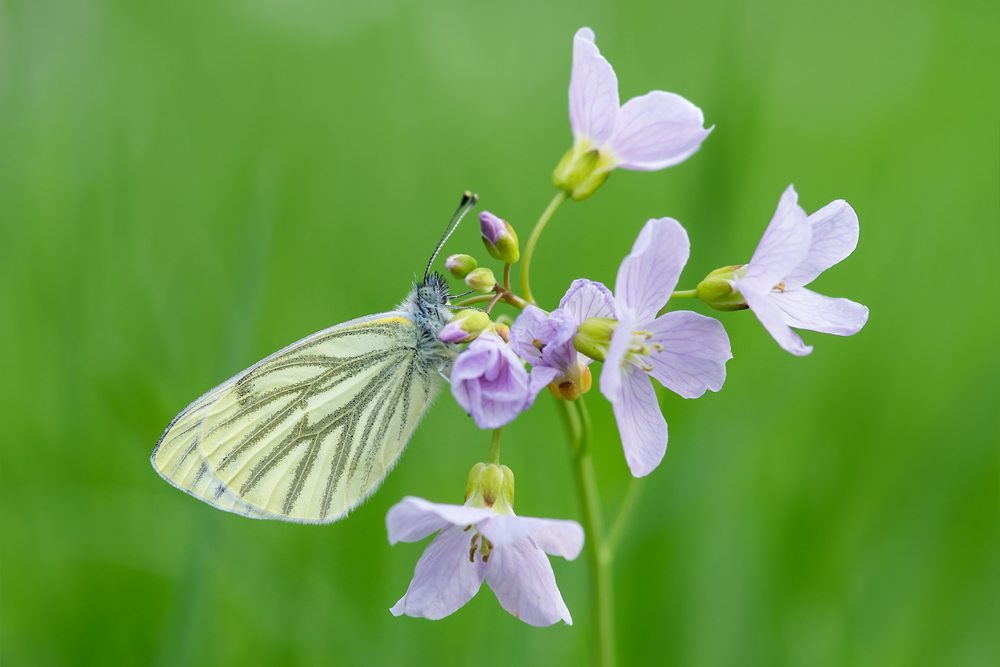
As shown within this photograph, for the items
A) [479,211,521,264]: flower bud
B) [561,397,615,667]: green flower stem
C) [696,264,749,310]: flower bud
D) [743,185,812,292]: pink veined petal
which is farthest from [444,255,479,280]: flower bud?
[743,185,812,292]: pink veined petal

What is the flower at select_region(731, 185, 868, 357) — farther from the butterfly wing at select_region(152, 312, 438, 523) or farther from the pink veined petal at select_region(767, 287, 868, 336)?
the butterfly wing at select_region(152, 312, 438, 523)

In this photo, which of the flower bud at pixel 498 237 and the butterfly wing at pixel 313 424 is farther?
the butterfly wing at pixel 313 424

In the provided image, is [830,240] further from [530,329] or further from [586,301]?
[530,329]

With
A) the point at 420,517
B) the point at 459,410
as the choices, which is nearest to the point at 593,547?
the point at 420,517

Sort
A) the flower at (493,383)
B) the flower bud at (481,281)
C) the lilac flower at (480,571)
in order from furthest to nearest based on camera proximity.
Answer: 1. the flower bud at (481,281)
2. the lilac flower at (480,571)
3. the flower at (493,383)

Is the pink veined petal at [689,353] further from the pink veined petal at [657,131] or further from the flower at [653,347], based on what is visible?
the pink veined petal at [657,131]

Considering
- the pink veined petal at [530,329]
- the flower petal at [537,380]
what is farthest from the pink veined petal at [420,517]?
the pink veined petal at [530,329]

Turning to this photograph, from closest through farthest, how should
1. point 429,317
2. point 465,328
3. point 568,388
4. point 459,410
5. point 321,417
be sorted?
point 568,388 < point 465,328 < point 429,317 < point 321,417 < point 459,410
